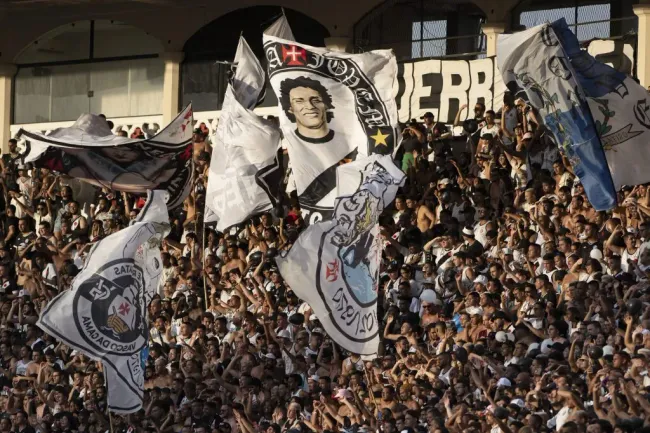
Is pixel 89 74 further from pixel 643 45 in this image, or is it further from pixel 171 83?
pixel 643 45

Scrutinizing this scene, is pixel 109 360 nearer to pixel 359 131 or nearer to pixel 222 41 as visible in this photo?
pixel 359 131

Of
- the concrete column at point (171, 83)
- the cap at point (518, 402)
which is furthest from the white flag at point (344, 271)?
the concrete column at point (171, 83)

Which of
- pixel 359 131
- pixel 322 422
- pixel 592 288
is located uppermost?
pixel 359 131

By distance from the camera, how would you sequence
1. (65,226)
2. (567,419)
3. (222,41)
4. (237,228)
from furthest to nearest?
(222,41) < (65,226) < (237,228) < (567,419)

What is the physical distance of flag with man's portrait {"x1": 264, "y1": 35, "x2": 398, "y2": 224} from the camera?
91.6ft

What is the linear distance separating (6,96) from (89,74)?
168 cm

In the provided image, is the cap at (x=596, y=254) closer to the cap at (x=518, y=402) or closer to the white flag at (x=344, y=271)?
the white flag at (x=344, y=271)

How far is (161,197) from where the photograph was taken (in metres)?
25.5

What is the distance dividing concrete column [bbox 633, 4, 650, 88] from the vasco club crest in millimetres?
9432

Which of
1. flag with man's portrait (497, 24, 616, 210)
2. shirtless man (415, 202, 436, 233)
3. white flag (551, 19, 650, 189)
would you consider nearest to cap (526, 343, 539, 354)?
flag with man's portrait (497, 24, 616, 210)

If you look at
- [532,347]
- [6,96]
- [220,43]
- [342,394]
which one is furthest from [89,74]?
[532,347]

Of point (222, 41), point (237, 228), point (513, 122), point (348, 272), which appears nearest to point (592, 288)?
point (348, 272)

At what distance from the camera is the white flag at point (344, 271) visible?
23.0 m

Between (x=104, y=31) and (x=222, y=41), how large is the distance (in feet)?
8.77
